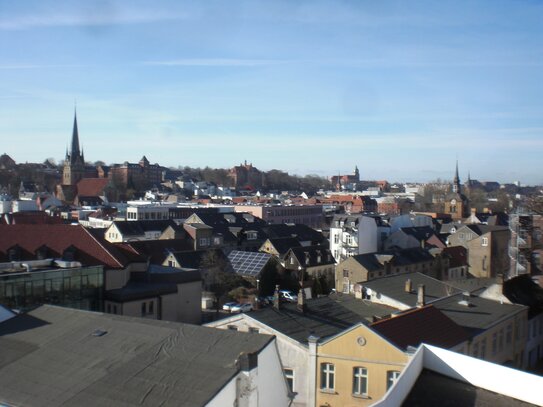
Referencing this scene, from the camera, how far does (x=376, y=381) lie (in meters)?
17.0

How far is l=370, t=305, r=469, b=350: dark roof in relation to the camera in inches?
698

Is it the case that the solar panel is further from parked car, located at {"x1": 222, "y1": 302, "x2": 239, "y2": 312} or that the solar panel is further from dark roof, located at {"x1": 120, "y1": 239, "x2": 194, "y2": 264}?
dark roof, located at {"x1": 120, "y1": 239, "x2": 194, "y2": 264}

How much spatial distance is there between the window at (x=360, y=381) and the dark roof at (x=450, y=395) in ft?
23.5

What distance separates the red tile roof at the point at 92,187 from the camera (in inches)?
4402

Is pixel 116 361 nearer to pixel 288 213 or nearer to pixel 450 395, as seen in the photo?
pixel 450 395

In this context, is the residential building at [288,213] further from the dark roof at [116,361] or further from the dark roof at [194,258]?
A: the dark roof at [116,361]

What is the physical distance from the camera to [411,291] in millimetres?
27859

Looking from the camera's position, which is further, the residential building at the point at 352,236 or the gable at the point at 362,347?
the residential building at the point at 352,236

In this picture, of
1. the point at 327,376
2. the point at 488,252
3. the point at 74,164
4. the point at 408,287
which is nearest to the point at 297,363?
the point at 327,376

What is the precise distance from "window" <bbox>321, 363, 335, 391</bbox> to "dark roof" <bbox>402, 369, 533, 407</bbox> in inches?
310

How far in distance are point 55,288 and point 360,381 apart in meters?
13.7

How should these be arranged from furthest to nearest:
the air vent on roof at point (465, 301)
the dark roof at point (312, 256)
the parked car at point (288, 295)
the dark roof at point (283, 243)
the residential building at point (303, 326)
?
the dark roof at point (283, 243) → the dark roof at point (312, 256) → the parked car at point (288, 295) → the air vent on roof at point (465, 301) → the residential building at point (303, 326)

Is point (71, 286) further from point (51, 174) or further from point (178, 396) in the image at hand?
point (51, 174)

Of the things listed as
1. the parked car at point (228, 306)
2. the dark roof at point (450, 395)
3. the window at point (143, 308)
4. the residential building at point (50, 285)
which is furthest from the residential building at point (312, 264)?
the dark roof at point (450, 395)
